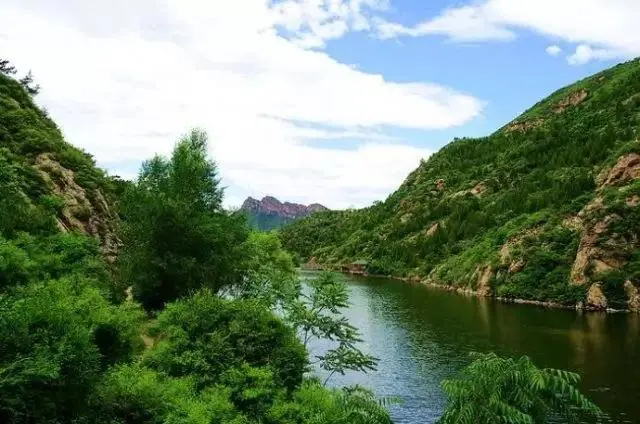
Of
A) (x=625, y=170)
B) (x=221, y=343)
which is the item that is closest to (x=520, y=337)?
(x=221, y=343)

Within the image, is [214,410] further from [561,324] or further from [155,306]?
[561,324]

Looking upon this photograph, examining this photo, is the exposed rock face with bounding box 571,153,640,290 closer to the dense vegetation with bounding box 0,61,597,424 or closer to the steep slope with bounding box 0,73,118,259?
the dense vegetation with bounding box 0,61,597,424

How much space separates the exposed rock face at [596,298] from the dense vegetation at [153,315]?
6217 cm

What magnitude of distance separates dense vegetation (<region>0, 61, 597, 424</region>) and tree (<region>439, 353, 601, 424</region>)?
69mm

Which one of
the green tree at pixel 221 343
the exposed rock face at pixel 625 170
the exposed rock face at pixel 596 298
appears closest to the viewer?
the green tree at pixel 221 343

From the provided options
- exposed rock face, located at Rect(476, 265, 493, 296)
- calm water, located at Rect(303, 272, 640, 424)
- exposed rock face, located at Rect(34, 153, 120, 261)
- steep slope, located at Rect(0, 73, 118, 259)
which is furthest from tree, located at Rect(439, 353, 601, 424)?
exposed rock face, located at Rect(476, 265, 493, 296)

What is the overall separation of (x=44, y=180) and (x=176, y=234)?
35.0ft

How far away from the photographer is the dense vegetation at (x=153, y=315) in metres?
20.9

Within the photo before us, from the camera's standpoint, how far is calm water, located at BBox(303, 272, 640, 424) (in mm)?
48969

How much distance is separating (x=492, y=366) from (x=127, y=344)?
17.4 metres

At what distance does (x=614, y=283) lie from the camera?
95.9m

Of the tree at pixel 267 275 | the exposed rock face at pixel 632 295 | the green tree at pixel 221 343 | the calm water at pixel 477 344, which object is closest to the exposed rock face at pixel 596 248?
the exposed rock face at pixel 632 295

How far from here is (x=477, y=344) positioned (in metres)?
68.6

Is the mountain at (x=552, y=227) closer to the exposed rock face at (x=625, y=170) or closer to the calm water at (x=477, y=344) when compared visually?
the exposed rock face at (x=625, y=170)
